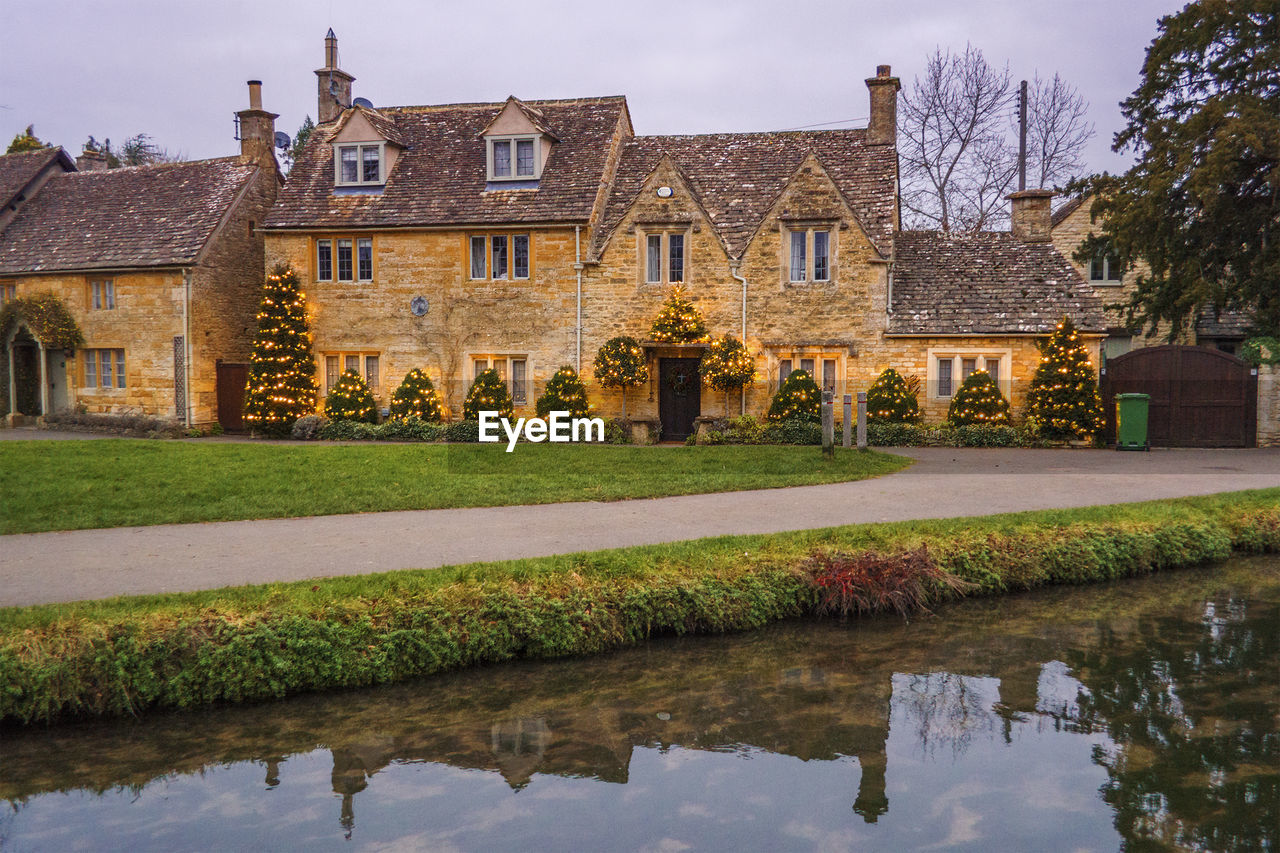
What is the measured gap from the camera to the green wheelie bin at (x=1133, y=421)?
70.6ft

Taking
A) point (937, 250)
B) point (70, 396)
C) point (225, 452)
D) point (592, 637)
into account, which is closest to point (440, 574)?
point (592, 637)

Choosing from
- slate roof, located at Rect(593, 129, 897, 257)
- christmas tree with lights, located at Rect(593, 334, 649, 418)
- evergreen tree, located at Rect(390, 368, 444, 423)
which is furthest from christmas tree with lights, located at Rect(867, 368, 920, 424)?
evergreen tree, located at Rect(390, 368, 444, 423)

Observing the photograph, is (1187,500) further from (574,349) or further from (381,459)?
(574,349)

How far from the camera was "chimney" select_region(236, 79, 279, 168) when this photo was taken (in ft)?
93.3

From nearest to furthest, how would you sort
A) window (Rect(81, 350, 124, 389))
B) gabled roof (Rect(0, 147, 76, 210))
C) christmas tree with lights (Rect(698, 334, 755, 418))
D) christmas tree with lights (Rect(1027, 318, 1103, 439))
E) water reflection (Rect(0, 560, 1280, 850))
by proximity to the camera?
water reflection (Rect(0, 560, 1280, 850)) < christmas tree with lights (Rect(1027, 318, 1103, 439)) < christmas tree with lights (Rect(698, 334, 755, 418)) < window (Rect(81, 350, 124, 389)) < gabled roof (Rect(0, 147, 76, 210))

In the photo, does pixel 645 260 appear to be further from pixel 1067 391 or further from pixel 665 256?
pixel 1067 391

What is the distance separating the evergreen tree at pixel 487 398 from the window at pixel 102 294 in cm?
1094

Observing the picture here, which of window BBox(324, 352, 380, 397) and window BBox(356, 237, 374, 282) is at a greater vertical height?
window BBox(356, 237, 374, 282)

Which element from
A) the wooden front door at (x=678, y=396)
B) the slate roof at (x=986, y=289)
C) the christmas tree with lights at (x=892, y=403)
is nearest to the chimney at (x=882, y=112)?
the slate roof at (x=986, y=289)

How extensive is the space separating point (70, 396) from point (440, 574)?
24.3 metres

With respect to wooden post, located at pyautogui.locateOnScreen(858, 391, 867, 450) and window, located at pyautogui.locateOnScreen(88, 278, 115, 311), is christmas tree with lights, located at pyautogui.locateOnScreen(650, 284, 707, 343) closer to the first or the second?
wooden post, located at pyautogui.locateOnScreen(858, 391, 867, 450)

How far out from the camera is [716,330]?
25078mm

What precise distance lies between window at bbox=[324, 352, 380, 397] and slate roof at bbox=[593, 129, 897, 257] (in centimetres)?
703

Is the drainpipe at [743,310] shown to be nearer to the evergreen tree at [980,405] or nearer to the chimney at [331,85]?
the evergreen tree at [980,405]
